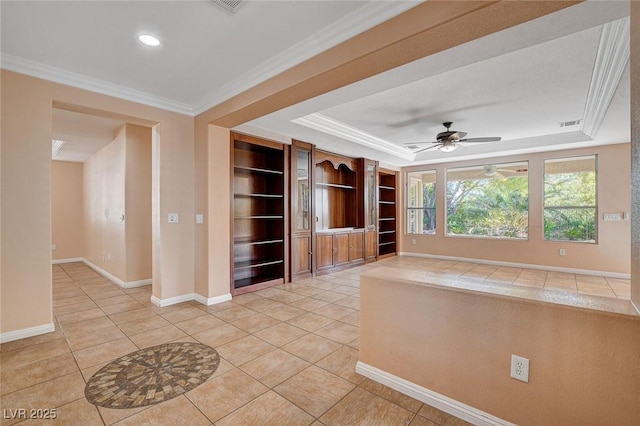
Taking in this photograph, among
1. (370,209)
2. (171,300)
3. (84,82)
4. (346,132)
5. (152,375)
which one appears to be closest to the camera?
(152,375)

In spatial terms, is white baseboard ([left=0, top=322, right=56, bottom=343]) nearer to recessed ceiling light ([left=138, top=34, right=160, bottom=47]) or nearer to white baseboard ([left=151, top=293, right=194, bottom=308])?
white baseboard ([left=151, top=293, right=194, bottom=308])

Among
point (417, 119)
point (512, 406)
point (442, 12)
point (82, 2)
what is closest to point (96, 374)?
point (82, 2)

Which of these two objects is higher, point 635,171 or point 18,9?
point 18,9

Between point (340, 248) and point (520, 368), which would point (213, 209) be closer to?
point (340, 248)

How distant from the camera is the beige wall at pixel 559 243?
5332mm

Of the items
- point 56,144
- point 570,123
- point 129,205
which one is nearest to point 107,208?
point 129,205

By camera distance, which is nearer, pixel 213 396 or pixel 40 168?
pixel 213 396

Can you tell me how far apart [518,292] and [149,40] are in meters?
3.26

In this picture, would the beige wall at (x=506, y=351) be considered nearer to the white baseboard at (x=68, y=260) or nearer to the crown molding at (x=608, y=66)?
the crown molding at (x=608, y=66)

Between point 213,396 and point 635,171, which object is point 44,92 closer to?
point 213,396

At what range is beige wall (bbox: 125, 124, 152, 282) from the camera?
4.68 metres

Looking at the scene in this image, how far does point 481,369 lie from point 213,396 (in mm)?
1704

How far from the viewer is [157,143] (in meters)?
3.76

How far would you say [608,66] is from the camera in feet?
9.20
